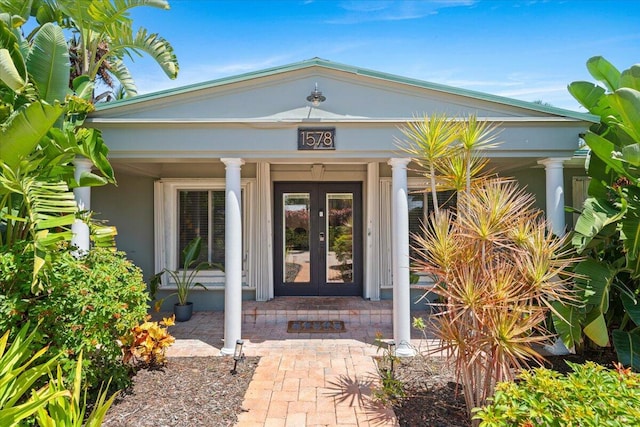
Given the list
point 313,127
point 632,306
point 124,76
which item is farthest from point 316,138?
point 124,76

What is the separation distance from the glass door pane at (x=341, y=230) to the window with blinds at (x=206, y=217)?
248cm

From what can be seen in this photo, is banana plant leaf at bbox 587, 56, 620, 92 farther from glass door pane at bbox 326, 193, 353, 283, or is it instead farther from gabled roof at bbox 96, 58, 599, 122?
glass door pane at bbox 326, 193, 353, 283

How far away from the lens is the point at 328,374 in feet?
16.0

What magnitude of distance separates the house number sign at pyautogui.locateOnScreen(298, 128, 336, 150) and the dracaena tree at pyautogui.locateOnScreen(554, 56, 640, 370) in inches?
135

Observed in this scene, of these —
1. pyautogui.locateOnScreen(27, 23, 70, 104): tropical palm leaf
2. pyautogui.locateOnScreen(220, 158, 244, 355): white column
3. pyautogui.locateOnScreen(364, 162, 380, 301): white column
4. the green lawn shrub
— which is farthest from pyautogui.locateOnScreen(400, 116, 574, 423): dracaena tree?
pyautogui.locateOnScreen(27, 23, 70, 104): tropical palm leaf

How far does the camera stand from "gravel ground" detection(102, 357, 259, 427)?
3.70m

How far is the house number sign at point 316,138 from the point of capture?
5461 mm

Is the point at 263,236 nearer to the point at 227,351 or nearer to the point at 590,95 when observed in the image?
the point at 227,351

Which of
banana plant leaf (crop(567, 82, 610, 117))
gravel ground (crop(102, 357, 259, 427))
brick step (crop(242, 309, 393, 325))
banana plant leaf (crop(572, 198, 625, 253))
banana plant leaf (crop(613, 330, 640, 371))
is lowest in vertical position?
gravel ground (crop(102, 357, 259, 427))

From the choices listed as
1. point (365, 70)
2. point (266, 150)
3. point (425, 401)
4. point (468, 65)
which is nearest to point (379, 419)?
point (425, 401)

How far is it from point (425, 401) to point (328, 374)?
1362 mm

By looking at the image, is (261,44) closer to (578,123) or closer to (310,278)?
(310,278)

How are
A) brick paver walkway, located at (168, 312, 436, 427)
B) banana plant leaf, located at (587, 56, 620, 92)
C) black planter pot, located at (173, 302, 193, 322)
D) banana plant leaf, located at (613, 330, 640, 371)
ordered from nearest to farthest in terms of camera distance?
brick paver walkway, located at (168, 312, 436, 427), banana plant leaf, located at (613, 330, 640, 371), banana plant leaf, located at (587, 56, 620, 92), black planter pot, located at (173, 302, 193, 322)

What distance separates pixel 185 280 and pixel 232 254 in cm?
278
